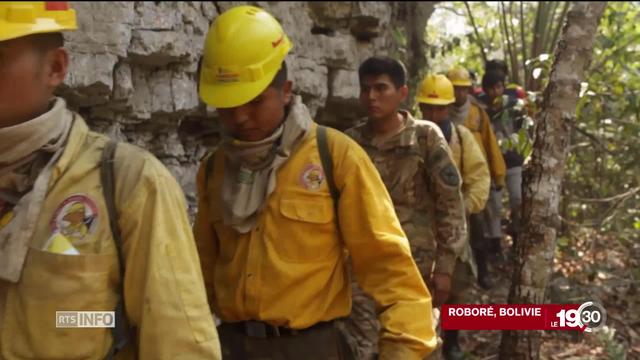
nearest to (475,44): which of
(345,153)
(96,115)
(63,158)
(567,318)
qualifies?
(567,318)

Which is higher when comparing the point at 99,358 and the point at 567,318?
the point at 99,358

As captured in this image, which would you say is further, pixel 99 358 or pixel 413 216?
pixel 413 216

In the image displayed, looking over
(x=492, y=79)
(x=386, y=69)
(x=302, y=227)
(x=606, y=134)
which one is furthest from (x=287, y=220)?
(x=492, y=79)

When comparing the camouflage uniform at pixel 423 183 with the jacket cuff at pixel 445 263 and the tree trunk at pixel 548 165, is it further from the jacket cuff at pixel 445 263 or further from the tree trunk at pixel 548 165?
the tree trunk at pixel 548 165

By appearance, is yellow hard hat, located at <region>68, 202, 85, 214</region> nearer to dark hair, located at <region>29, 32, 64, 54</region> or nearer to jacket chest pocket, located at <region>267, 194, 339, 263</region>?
dark hair, located at <region>29, 32, 64, 54</region>

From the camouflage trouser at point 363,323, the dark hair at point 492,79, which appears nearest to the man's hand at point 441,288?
the camouflage trouser at point 363,323

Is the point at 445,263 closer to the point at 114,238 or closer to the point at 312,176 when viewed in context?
the point at 312,176

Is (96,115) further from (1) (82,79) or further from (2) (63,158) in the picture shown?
(2) (63,158)

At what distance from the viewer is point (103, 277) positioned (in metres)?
1.65

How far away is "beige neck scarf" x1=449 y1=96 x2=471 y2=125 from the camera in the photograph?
21.4 ft

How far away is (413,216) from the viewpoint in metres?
3.99

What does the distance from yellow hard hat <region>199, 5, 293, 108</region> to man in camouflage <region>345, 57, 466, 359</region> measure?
59.2 inches

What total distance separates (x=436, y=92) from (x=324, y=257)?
329cm

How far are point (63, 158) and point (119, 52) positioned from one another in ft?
7.38
